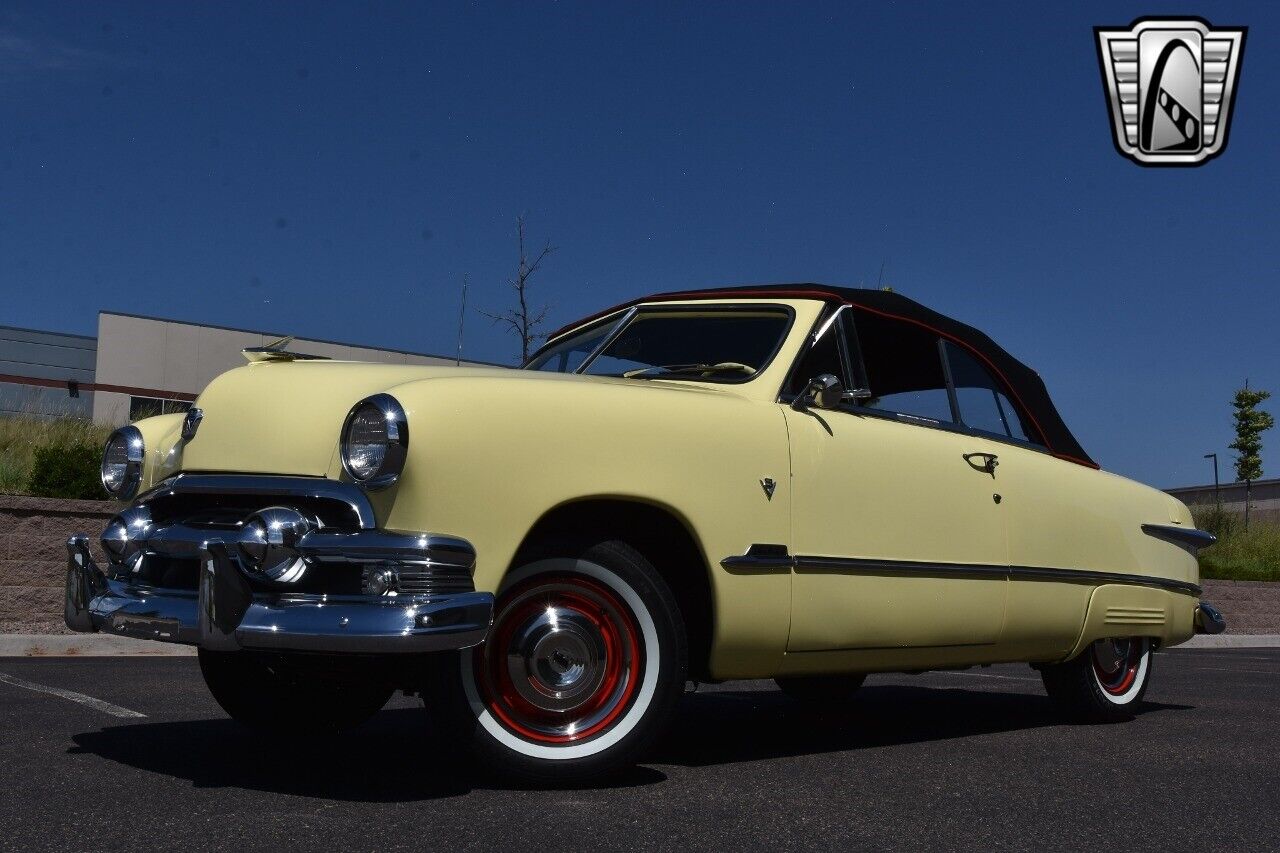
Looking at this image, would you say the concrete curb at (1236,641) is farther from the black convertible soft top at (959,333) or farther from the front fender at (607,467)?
the front fender at (607,467)

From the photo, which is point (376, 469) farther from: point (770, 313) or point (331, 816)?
point (770, 313)

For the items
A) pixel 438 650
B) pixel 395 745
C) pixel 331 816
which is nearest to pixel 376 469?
pixel 438 650

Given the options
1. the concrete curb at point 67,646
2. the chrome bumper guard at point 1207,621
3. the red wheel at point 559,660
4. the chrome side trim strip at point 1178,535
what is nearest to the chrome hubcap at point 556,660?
the red wheel at point 559,660

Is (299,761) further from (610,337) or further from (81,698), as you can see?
(81,698)

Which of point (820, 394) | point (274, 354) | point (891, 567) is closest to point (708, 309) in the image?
point (820, 394)

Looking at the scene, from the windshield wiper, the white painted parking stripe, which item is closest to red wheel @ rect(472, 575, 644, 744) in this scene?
the windshield wiper

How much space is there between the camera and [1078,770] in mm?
4520

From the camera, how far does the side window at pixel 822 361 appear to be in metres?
4.84

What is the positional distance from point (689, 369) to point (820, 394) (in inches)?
21.0

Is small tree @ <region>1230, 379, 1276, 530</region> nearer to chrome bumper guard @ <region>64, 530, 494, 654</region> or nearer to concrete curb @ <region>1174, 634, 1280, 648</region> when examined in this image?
concrete curb @ <region>1174, 634, 1280, 648</region>

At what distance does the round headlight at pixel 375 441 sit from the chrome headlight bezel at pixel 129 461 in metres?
1.09

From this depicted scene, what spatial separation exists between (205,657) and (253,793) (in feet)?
3.83

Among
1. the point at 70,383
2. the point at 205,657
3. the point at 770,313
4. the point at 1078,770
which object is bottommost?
the point at 1078,770

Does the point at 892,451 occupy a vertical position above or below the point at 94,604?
above
